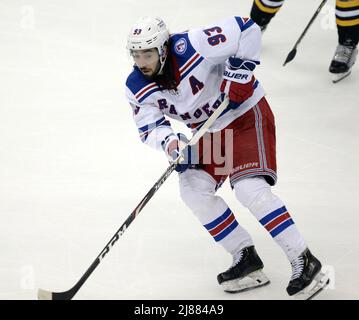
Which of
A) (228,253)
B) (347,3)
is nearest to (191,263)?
(228,253)

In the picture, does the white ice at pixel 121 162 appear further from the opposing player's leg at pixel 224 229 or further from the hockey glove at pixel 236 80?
the hockey glove at pixel 236 80

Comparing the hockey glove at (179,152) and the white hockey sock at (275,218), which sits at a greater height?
the hockey glove at (179,152)

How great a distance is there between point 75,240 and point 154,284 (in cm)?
54

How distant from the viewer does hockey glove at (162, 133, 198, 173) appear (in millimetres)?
3258

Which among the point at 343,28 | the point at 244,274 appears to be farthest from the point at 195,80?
the point at 343,28

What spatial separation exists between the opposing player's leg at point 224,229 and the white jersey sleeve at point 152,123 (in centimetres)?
16

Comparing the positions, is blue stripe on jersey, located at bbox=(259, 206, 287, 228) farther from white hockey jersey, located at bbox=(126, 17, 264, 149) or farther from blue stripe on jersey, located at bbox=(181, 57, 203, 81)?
blue stripe on jersey, located at bbox=(181, 57, 203, 81)

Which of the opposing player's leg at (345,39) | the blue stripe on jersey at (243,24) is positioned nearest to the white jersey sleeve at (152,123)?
the blue stripe on jersey at (243,24)

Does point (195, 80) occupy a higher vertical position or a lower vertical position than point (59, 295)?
higher

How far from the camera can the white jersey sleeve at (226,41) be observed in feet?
10.9

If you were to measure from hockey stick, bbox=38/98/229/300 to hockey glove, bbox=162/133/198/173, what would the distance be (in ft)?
0.09

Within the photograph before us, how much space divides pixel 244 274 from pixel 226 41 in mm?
894

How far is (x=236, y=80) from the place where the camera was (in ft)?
10.7

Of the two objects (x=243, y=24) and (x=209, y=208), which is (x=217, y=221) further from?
(x=243, y=24)
